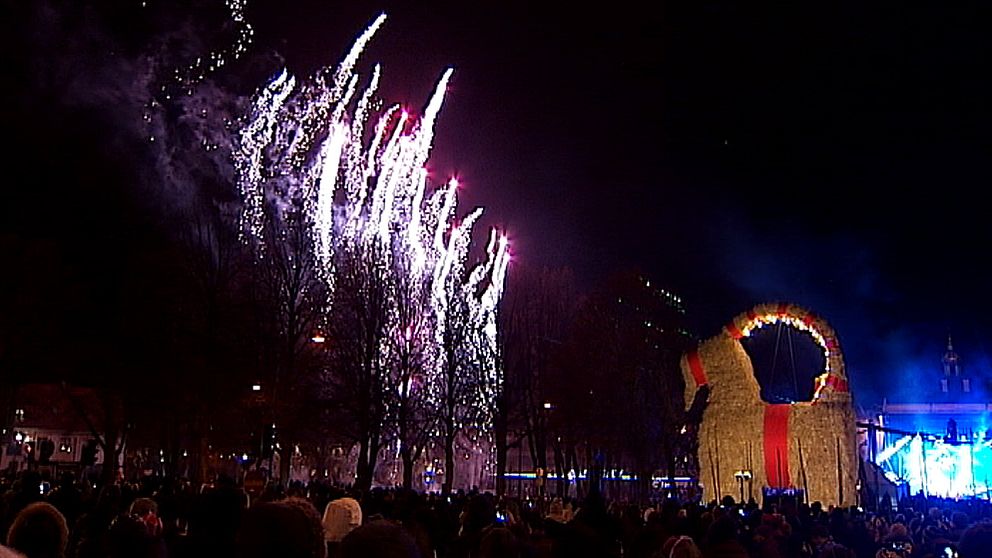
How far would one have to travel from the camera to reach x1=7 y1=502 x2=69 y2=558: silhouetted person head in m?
5.78

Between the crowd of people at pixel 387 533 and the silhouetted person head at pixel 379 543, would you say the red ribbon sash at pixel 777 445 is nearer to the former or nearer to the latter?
the crowd of people at pixel 387 533

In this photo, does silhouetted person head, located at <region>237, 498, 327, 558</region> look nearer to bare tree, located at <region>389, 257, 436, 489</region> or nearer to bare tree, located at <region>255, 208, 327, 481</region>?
bare tree, located at <region>255, 208, 327, 481</region>

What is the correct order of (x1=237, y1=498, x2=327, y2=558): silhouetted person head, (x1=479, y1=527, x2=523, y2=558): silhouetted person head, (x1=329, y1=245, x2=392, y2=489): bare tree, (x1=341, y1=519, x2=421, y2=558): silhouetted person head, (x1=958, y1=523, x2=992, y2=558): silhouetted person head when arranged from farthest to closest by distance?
(x1=329, y1=245, x2=392, y2=489): bare tree < (x1=479, y1=527, x2=523, y2=558): silhouetted person head < (x1=958, y1=523, x2=992, y2=558): silhouetted person head < (x1=237, y1=498, x2=327, y2=558): silhouetted person head < (x1=341, y1=519, x2=421, y2=558): silhouetted person head

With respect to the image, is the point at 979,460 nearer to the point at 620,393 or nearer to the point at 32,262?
the point at 620,393

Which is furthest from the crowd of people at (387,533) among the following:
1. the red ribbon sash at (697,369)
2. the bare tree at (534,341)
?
the bare tree at (534,341)

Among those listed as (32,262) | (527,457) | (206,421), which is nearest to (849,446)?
(206,421)

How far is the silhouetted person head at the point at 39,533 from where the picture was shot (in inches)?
228

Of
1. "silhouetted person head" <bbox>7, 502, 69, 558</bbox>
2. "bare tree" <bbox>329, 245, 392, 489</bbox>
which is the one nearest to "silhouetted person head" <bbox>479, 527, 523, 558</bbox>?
"silhouetted person head" <bbox>7, 502, 69, 558</bbox>

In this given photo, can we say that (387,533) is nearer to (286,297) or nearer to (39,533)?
(39,533)

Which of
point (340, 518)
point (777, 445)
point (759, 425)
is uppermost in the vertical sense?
point (759, 425)

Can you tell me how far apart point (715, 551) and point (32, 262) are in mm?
42183

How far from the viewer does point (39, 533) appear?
5816 mm

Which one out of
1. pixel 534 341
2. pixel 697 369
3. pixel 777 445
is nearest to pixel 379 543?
pixel 777 445

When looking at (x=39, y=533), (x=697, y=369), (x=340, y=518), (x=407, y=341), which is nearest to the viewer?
(x=39, y=533)
